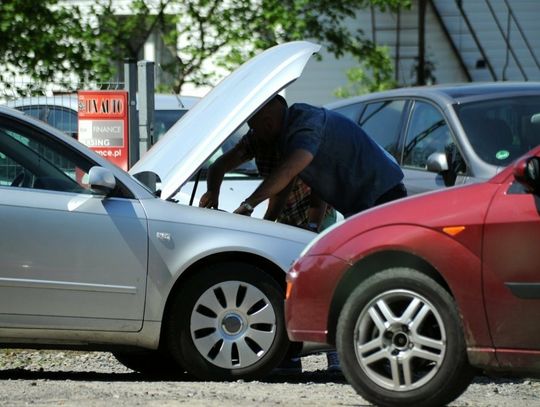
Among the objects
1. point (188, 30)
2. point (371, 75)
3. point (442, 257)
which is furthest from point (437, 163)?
point (371, 75)

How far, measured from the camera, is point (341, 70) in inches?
969

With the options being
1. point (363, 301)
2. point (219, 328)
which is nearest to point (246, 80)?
point (219, 328)

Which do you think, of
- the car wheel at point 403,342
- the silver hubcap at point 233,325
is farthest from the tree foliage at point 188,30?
the car wheel at point 403,342

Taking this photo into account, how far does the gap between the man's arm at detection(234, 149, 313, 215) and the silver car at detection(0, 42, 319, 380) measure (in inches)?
6.6

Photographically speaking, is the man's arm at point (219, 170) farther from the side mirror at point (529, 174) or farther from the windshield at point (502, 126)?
the side mirror at point (529, 174)

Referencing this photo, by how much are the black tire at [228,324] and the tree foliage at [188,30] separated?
989cm

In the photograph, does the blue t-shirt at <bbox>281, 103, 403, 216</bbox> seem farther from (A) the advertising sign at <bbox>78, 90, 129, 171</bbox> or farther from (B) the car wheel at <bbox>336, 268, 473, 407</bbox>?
(A) the advertising sign at <bbox>78, 90, 129, 171</bbox>

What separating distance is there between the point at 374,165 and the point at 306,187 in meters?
1.03

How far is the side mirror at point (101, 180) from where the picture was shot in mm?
8195

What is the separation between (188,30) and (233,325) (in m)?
12.5

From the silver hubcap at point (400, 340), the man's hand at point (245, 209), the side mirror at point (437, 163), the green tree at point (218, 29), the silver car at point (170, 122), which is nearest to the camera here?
the silver hubcap at point (400, 340)

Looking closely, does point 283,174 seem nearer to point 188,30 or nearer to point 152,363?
point 152,363

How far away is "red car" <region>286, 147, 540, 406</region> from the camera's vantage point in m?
6.49

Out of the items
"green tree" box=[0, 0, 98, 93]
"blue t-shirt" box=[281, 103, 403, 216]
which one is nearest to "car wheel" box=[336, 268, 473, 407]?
"blue t-shirt" box=[281, 103, 403, 216]
